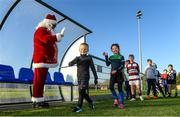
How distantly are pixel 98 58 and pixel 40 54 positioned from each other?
28.7 feet

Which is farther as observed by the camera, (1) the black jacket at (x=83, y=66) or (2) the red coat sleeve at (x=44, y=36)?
(2) the red coat sleeve at (x=44, y=36)

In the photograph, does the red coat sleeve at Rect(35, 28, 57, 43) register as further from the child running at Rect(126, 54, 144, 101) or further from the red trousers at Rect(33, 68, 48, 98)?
the child running at Rect(126, 54, 144, 101)

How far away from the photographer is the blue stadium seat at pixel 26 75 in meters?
10.9

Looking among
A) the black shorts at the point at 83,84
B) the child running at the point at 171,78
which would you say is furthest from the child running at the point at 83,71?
the child running at the point at 171,78

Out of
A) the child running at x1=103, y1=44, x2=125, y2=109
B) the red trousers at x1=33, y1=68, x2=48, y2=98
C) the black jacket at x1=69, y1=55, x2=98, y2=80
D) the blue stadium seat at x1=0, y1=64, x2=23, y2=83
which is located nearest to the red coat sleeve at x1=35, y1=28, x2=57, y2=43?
the red trousers at x1=33, y1=68, x2=48, y2=98

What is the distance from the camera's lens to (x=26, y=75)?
38.0ft

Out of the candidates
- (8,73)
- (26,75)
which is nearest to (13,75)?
(8,73)

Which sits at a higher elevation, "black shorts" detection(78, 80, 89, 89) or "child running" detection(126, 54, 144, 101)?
"child running" detection(126, 54, 144, 101)

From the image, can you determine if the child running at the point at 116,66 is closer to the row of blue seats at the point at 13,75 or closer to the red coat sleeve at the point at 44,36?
the red coat sleeve at the point at 44,36

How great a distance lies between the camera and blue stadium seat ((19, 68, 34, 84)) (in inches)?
428

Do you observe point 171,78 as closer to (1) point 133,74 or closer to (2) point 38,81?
(1) point 133,74

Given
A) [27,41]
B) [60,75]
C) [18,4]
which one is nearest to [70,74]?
[60,75]

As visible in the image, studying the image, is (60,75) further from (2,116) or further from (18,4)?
(2,116)

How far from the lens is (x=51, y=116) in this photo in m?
7.43
